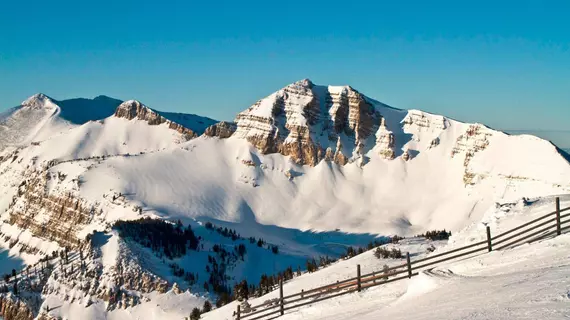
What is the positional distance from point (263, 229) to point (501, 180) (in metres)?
59.1

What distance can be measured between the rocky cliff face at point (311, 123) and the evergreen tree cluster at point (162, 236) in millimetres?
72544

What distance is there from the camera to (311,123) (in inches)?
7411

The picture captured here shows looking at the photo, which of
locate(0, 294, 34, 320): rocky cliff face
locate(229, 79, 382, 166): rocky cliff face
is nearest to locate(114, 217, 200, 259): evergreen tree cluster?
locate(0, 294, 34, 320): rocky cliff face

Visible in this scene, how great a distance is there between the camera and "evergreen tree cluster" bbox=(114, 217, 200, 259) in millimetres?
92250

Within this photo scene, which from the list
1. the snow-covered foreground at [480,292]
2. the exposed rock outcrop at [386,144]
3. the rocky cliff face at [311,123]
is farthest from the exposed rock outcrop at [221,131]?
the snow-covered foreground at [480,292]

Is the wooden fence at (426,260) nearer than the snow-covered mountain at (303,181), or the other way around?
the wooden fence at (426,260)

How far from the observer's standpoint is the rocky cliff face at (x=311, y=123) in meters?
183

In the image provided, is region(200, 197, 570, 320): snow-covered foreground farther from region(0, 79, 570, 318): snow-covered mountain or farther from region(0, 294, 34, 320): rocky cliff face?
region(0, 79, 570, 318): snow-covered mountain

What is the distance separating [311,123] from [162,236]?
9487cm

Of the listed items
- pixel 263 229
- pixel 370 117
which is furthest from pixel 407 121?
pixel 263 229

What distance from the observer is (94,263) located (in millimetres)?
82500

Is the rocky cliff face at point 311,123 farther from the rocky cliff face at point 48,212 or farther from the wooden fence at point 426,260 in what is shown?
the wooden fence at point 426,260

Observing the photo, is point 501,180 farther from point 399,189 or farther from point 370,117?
point 370,117

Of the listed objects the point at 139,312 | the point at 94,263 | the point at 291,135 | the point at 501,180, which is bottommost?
the point at 139,312
